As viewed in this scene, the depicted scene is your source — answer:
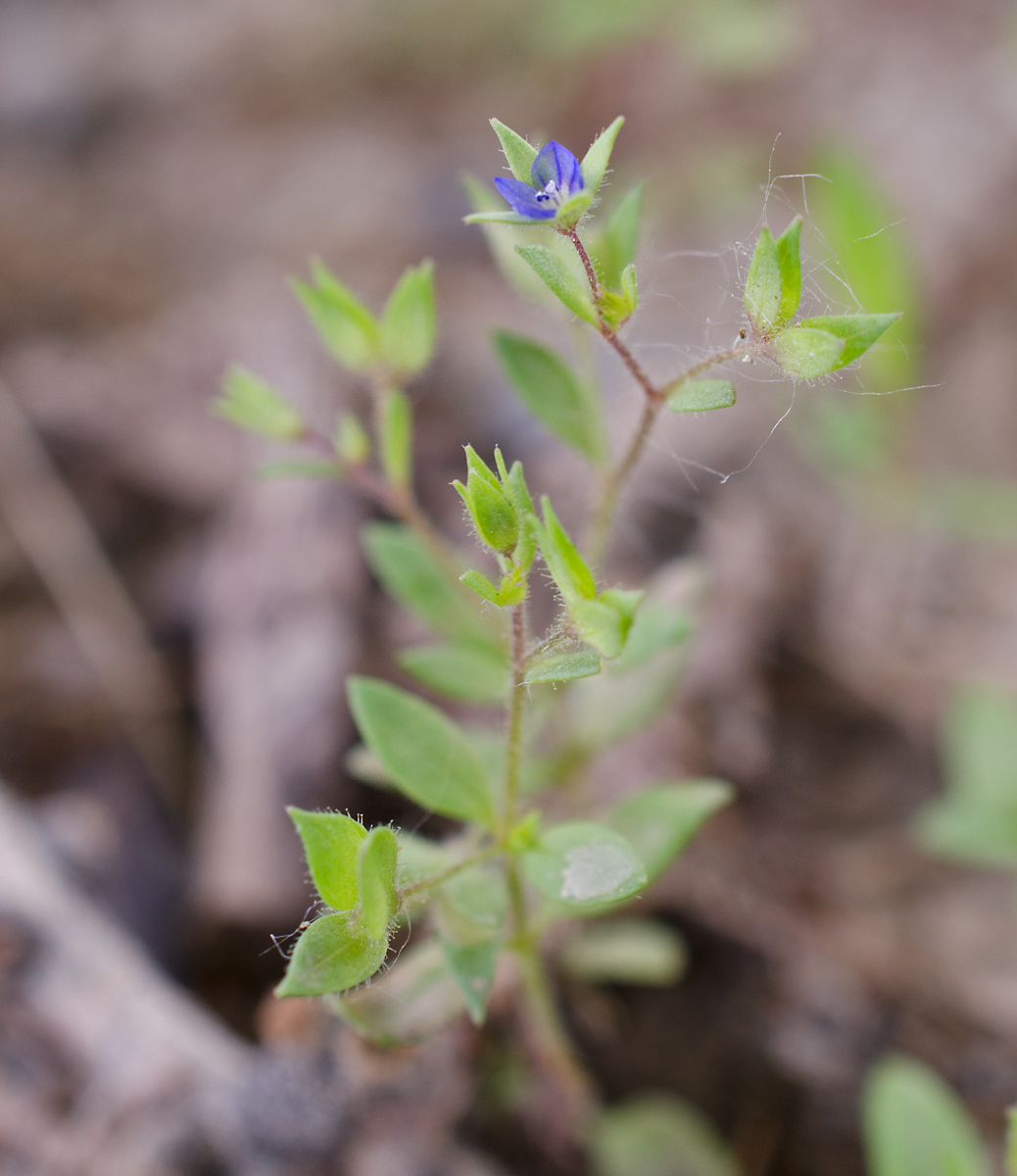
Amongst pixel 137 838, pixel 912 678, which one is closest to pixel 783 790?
pixel 912 678

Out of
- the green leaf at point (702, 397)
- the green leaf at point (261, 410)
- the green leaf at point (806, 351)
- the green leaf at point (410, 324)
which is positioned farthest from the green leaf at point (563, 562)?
the green leaf at point (261, 410)

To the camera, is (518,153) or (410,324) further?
(410,324)

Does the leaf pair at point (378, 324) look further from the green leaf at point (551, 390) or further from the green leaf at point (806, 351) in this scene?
the green leaf at point (806, 351)

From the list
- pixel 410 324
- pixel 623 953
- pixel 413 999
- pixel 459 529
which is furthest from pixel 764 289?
pixel 459 529

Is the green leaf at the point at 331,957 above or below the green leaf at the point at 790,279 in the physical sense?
below

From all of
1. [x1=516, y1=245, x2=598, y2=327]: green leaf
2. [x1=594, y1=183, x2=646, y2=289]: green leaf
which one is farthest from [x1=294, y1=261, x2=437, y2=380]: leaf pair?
[x1=516, y1=245, x2=598, y2=327]: green leaf

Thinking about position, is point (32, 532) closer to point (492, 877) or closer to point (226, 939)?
point (226, 939)

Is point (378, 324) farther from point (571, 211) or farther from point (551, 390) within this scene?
point (571, 211)
